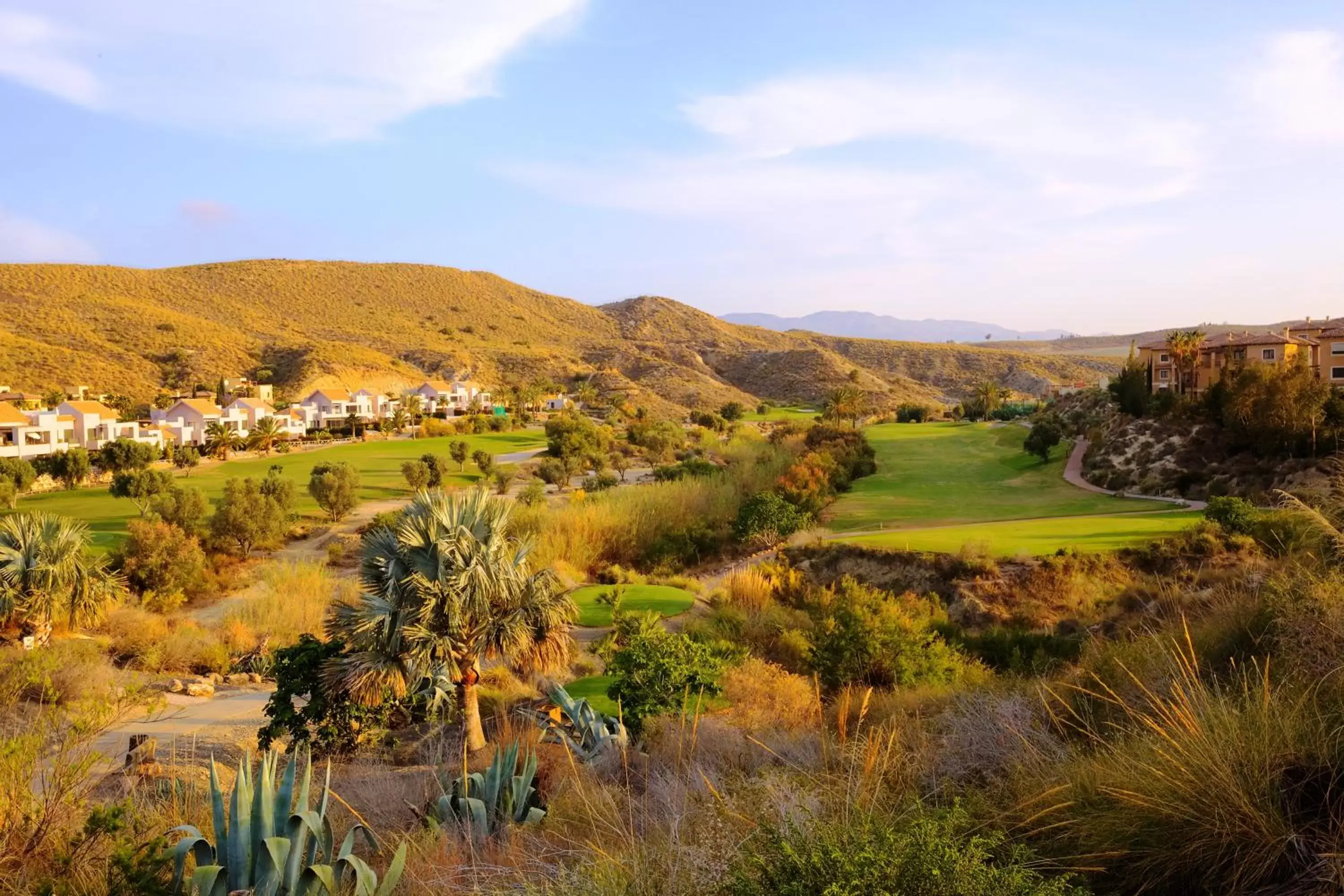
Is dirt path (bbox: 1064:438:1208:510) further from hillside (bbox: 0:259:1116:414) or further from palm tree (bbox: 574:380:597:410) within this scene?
palm tree (bbox: 574:380:597:410)

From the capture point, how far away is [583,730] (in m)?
7.68

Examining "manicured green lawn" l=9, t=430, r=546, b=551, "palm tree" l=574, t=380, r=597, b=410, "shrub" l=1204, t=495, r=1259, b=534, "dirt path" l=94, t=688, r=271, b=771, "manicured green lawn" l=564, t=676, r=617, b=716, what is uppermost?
"palm tree" l=574, t=380, r=597, b=410

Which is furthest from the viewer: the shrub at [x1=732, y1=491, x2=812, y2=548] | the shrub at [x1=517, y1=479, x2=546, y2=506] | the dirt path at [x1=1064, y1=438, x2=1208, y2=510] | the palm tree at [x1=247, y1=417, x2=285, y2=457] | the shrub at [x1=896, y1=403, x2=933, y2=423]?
the shrub at [x1=896, y1=403, x2=933, y2=423]

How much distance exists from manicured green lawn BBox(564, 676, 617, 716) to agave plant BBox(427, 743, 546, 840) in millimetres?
4265

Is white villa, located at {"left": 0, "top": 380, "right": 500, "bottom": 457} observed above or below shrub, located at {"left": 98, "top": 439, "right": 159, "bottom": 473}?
above

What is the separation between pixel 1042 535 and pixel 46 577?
2197 centimetres

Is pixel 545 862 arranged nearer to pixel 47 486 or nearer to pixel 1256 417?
pixel 1256 417

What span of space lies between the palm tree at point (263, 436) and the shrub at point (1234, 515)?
48.9 meters

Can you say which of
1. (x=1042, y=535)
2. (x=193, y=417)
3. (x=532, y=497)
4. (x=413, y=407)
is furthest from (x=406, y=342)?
(x=1042, y=535)

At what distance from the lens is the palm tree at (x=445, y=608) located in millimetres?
7863

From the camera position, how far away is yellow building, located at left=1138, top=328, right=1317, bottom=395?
36781 mm

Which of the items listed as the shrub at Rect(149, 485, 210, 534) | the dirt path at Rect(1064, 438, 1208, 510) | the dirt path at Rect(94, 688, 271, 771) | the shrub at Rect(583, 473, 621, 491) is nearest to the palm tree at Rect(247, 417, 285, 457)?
the shrub at Rect(583, 473, 621, 491)

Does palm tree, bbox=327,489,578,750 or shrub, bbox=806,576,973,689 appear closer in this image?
palm tree, bbox=327,489,578,750

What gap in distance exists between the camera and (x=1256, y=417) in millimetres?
28641
